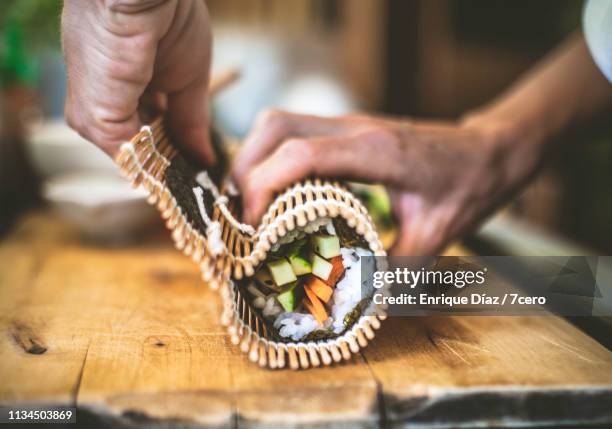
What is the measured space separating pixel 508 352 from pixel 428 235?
312mm

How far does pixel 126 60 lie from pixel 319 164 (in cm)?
32

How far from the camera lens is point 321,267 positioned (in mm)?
723

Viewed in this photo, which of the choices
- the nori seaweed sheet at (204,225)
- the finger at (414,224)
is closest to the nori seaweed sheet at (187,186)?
the nori seaweed sheet at (204,225)

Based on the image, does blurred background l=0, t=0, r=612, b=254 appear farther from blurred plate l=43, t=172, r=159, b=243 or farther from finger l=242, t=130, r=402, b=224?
finger l=242, t=130, r=402, b=224

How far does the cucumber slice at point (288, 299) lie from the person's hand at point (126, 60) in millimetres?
319

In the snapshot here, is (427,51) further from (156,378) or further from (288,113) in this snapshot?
(156,378)

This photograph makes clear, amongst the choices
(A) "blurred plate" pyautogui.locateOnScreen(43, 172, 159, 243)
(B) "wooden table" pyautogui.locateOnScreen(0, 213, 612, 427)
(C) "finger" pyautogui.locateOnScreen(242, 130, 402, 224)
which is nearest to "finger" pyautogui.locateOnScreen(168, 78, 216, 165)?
(C) "finger" pyautogui.locateOnScreen(242, 130, 402, 224)

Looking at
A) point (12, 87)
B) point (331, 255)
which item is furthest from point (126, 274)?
point (12, 87)

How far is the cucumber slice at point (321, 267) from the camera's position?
0.72 metres

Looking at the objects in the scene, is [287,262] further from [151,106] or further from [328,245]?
[151,106]

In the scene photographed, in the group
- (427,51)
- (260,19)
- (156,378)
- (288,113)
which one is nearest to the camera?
(156,378)

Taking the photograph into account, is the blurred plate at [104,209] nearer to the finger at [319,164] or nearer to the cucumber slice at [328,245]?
the finger at [319,164]

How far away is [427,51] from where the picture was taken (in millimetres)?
4273

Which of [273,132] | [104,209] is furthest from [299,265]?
[104,209]
